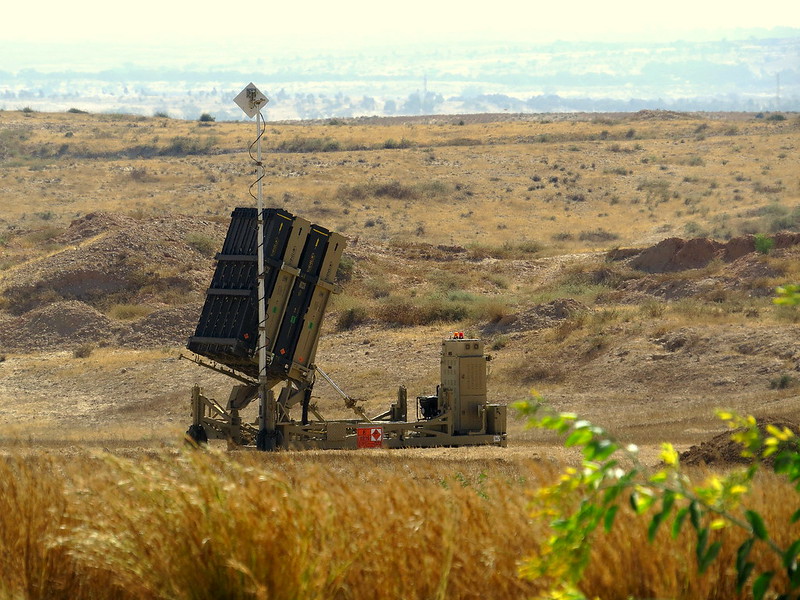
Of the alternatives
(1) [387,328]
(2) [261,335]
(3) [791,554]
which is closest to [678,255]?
(1) [387,328]

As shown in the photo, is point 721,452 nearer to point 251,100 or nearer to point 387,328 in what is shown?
point 251,100

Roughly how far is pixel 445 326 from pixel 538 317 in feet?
9.05

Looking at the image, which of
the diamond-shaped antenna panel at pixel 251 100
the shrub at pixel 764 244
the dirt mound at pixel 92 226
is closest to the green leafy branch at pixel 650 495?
the diamond-shaped antenna panel at pixel 251 100

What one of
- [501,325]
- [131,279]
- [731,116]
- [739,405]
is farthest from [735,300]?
[731,116]

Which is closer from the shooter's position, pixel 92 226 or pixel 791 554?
pixel 791 554

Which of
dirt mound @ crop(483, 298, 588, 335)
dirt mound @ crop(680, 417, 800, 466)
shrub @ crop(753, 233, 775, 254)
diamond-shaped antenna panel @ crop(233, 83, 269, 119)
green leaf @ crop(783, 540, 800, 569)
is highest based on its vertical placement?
diamond-shaped antenna panel @ crop(233, 83, 269, 119)

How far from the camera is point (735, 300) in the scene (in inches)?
1361

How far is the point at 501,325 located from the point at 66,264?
15.4 m

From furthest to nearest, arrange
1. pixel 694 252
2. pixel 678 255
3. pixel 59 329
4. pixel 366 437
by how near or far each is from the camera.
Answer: pixel 678 255 → pixel 694 252 → pixel 59 329 → pixel 366 437

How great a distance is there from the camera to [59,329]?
122ft

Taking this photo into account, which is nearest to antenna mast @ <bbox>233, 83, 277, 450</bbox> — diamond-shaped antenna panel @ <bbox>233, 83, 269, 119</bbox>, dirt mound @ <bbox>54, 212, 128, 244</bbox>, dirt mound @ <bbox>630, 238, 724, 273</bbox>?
diamond-shaped antenna panel @ <bbox>233, 83, 269, 119</bbox>

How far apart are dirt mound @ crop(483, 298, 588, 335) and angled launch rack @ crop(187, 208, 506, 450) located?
14.5 m

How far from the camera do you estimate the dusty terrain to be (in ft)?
87.7

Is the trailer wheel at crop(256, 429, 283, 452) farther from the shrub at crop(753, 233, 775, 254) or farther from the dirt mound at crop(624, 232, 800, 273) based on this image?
the dirt mound at crop(624, 232, 800, 273)
